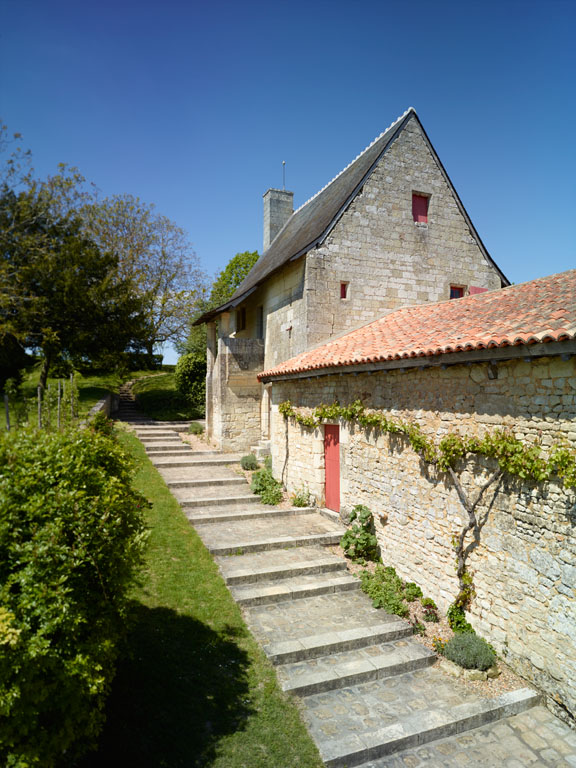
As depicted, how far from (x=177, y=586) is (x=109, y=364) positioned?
16669 millimetres

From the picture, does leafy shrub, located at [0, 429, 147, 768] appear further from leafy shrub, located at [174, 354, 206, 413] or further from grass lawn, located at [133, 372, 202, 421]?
leafy shrub, located at [174, 354, 206, 413]

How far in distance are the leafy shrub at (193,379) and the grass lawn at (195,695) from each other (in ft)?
52.9

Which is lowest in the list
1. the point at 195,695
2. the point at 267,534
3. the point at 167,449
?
the point at 195,695

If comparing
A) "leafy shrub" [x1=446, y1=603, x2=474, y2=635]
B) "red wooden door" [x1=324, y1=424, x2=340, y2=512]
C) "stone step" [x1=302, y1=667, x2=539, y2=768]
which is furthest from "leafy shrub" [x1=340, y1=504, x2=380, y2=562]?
"stone step" [x1=302, y1=667, x2=539, y2=768]

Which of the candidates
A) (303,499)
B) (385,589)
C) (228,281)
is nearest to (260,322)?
(303,499)

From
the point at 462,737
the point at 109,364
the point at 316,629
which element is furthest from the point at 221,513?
the point at 109,364

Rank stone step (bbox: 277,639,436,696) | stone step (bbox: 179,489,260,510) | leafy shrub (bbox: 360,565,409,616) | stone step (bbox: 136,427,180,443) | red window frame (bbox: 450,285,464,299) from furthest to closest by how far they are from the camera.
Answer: stone step (bbox: 136,427,180,443) → red window frame (bbox: 450,285,464,299) → stone step (bbox: 179,489,260,510) → leafy shrub (bbox: 360,565,409,616) → stone step (bbox: 277,639,436,696)

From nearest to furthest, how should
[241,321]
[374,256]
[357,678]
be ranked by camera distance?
1. [357,678]
2. [374,256]
3. [241,321]

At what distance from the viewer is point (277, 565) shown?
26.9 ft

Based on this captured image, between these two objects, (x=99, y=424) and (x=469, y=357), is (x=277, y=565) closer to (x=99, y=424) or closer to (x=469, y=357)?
(x=99, y=424)

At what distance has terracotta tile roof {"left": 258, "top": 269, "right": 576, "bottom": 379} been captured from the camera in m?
5.84

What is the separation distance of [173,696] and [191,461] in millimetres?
9874

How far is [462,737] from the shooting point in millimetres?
5082

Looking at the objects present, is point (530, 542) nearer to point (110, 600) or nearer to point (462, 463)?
point (462, 463)
